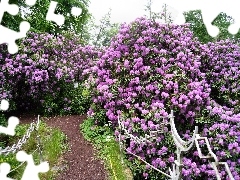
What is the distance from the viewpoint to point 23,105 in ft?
42.1

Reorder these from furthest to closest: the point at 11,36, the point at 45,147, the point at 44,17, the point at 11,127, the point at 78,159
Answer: the point at 44,17 < the point at 11,127 < the point at 11,36 < the point at 45,147 < the point at 78,159

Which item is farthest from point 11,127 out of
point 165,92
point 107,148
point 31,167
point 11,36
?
point 31,167

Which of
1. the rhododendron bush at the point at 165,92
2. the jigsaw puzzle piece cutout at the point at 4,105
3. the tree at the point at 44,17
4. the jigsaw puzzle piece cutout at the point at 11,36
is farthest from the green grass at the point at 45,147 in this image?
the tree at the point at 44,17

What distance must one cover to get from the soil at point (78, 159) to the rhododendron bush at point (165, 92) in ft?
2.60

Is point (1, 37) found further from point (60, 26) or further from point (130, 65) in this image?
point (60, 26)

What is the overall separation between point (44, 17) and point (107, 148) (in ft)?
28.3

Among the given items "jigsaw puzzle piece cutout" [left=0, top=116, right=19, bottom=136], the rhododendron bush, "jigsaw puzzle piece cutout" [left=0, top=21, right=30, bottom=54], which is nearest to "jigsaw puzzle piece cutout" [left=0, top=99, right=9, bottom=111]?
"jigsaw puzzle piece cutout" [left=0, top=116, right=19, bottom=136]

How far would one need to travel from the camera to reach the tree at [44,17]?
44.0 ft

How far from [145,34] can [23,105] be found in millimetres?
4900

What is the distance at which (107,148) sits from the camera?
8.72m

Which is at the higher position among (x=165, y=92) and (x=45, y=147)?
(x=165, y=92)

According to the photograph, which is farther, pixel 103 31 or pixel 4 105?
pixel 103 31

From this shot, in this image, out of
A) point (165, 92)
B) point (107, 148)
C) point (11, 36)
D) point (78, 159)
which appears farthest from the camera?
point (165, 92)

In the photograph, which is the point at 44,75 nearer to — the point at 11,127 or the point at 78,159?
the point at 11,127
